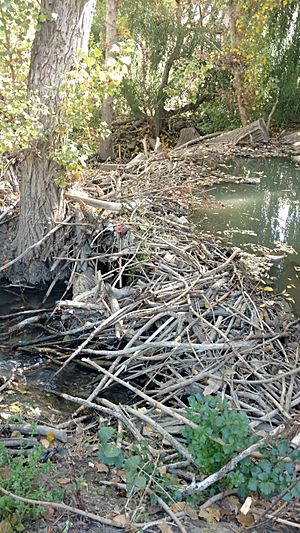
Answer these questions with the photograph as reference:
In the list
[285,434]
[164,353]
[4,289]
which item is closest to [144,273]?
[164,353]

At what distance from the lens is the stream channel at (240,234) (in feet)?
14.1

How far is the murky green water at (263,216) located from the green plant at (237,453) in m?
2.67

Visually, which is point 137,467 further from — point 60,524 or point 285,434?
point 285,434

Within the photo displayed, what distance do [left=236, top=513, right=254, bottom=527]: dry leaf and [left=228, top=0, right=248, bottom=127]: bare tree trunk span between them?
12.4 m

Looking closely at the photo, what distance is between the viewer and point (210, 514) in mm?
2643

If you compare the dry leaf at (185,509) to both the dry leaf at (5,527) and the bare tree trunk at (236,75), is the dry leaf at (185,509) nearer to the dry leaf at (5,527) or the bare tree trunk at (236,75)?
the dry leaf at (5,527)

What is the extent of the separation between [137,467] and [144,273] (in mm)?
2605

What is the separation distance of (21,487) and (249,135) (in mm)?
11789

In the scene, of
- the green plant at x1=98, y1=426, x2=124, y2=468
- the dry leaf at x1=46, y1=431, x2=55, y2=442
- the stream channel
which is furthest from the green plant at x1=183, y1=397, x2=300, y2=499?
the stream channel

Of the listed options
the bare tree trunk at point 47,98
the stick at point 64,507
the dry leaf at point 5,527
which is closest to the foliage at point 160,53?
the bare tree trunk at point 47,98

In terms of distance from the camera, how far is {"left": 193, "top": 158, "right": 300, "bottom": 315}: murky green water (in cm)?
622

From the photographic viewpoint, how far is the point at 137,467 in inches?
110

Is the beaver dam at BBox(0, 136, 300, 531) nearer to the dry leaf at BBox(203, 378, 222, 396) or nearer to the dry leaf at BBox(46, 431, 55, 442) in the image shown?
the dry leaf at BBox(203, 378, 222, 396)

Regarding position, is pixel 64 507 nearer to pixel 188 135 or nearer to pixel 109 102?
pixel 109 102
